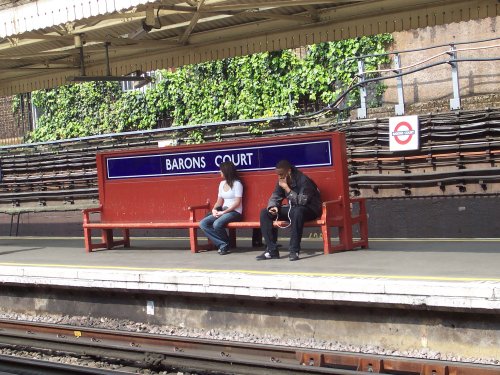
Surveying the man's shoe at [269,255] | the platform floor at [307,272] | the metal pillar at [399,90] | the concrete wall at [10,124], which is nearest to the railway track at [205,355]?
the platform floor at [307,272]

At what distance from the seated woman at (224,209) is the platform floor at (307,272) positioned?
0.29 m

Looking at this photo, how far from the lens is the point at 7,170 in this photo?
71.9 ft

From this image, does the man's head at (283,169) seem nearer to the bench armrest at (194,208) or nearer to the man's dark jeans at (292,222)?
the man's dark jeans at (292,222)

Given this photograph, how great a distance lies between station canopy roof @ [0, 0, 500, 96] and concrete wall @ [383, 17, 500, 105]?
433 centimetres

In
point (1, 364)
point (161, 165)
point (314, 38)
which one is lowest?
point (1, 364)

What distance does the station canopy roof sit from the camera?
1048 centimetres

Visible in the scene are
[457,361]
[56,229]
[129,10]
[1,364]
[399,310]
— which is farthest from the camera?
[56,229]

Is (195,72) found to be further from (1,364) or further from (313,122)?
(1,364)

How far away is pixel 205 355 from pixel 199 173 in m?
4.21

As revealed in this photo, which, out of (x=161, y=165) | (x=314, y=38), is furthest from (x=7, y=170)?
(x=314, y=38)

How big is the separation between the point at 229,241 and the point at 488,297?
18.3ft

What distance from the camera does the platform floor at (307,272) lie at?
755 centimetres

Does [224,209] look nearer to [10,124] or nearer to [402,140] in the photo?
[402,140]

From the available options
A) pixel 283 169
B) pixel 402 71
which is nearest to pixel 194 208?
pixel 283 169
